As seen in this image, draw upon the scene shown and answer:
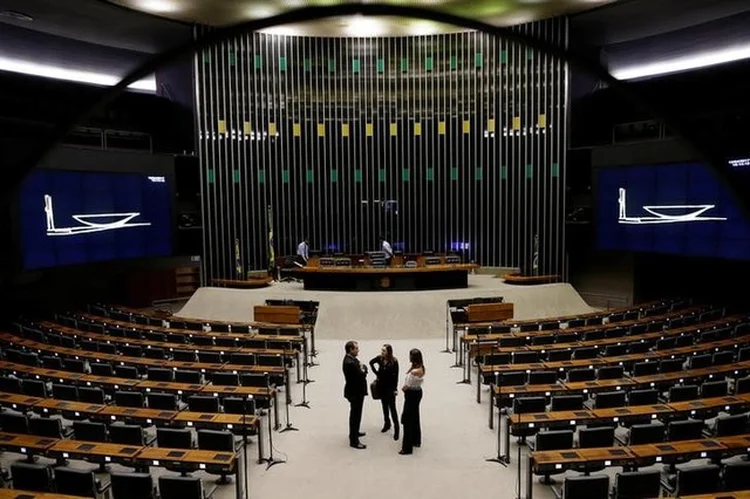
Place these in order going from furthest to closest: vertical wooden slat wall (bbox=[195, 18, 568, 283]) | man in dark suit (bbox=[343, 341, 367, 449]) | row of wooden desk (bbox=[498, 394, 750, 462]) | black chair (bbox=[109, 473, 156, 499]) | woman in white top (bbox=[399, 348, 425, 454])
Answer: vertical wooden slat wall (bbox=[195, 18, 568, 283]) < man in dark suit (bbox=[343, 341, 367, 449]) < woman in white top (bbox=[399, 348, 425, 454]) < row of wooden desk (bbox=[498, 394, 750, 462]) < black chair (bbox=[109, 473, 156, 499])

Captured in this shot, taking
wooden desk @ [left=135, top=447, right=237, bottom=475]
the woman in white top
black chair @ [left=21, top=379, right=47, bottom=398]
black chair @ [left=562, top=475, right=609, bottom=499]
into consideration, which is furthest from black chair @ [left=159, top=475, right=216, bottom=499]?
black chair @ [left=21, top=379, right=47, bottom=398]

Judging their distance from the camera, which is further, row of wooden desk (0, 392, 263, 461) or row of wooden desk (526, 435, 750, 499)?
row of wooden desk (0, 392, 263, 461)

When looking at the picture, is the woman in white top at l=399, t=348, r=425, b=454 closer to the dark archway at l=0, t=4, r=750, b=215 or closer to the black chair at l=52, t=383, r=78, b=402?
the black chair at l=52, t=383, r=78, b=402

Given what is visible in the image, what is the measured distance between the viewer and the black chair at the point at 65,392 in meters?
9.15

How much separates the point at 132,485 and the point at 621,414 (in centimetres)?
640

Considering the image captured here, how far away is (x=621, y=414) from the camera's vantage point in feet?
26.3

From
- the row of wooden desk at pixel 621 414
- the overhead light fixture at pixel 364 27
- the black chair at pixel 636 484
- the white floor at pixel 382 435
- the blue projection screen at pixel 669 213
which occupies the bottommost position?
the white floor at pixel 382 435

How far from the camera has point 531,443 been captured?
27.9 feet

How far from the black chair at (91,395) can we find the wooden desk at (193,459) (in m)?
2.61

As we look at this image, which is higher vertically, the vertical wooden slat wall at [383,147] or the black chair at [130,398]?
the vertical wooden slat wall at [383,147]

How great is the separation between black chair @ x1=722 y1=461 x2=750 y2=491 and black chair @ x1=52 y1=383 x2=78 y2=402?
9.16m

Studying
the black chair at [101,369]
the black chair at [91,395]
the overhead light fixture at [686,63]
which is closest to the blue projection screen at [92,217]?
A: the black chair at [101,369]

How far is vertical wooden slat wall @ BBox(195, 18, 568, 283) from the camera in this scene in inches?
883

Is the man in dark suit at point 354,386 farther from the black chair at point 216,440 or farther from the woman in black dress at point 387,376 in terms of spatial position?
the black chair at point 216,440
